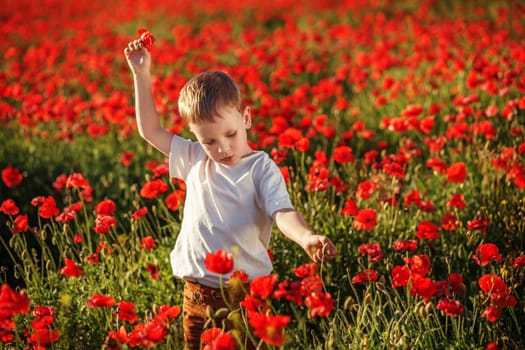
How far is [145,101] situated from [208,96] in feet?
1.57

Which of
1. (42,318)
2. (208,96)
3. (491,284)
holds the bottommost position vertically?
(491,284)

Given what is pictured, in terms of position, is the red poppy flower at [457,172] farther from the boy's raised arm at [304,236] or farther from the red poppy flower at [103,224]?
the red poppy flower at [103,224]

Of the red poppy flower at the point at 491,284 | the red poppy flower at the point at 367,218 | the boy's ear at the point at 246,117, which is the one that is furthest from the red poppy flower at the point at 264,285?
the red poppy flower at the point at 367,218

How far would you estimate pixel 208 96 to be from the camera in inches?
79.4

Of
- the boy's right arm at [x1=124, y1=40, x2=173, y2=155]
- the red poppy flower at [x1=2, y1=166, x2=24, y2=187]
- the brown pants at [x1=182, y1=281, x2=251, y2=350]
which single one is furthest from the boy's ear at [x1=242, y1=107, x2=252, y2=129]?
the red poppy flower at [x1=2, y1=166, x2=24, y2=187]

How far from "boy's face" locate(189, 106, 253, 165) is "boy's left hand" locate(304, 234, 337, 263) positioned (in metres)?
0.43

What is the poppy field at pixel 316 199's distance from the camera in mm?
2084

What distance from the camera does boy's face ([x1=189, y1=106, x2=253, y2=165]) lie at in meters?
2.03

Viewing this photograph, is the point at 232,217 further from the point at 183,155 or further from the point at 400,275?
the point at 400,275

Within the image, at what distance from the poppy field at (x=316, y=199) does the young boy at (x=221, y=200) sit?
14 cm

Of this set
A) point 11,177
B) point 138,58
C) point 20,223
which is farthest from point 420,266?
point 11,177

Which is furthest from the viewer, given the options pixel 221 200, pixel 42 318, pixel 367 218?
pixel 367 218

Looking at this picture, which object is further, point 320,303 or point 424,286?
point 424,286

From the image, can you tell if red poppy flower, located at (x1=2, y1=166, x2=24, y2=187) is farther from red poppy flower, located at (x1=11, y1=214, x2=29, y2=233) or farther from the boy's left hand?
the boy's left hand
